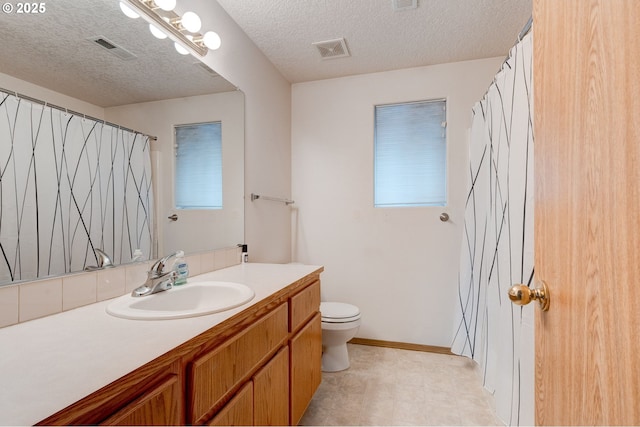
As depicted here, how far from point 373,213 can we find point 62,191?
6.75 ft

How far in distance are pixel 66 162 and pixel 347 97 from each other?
215 centimetres

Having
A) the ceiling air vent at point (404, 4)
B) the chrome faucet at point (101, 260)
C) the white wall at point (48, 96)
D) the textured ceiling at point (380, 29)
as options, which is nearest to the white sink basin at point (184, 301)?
the chrome faucet at point (101, 260)

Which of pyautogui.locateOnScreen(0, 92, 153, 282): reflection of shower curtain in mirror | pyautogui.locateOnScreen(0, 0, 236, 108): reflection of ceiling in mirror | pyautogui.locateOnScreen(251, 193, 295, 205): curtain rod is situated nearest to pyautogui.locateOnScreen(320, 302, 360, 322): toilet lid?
pyautogui.locateOnScreen(251, 193, 295, 205): curtain rod

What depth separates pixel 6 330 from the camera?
83cm

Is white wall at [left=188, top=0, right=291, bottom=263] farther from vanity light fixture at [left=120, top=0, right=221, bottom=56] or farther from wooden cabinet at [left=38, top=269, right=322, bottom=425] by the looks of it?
wooden cabinet at [left=38, top=269, right=322, bottom=425]

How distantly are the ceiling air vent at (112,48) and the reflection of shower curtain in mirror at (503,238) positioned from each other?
166 cm

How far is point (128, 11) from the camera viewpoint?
125 cm

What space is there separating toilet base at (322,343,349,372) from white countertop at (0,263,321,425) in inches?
51.5

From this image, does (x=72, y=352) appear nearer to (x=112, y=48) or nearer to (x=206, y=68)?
(x=112, y=48)

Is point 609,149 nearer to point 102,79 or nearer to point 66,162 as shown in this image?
point 66,162

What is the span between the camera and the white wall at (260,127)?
1847 millimetres

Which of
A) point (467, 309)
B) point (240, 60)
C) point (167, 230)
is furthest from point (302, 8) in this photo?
point (467, 309)

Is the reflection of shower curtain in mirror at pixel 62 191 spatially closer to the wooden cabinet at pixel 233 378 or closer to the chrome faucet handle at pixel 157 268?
the chrome faucet handle at pixel 157 268

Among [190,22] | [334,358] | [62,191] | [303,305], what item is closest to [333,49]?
[190,22]
